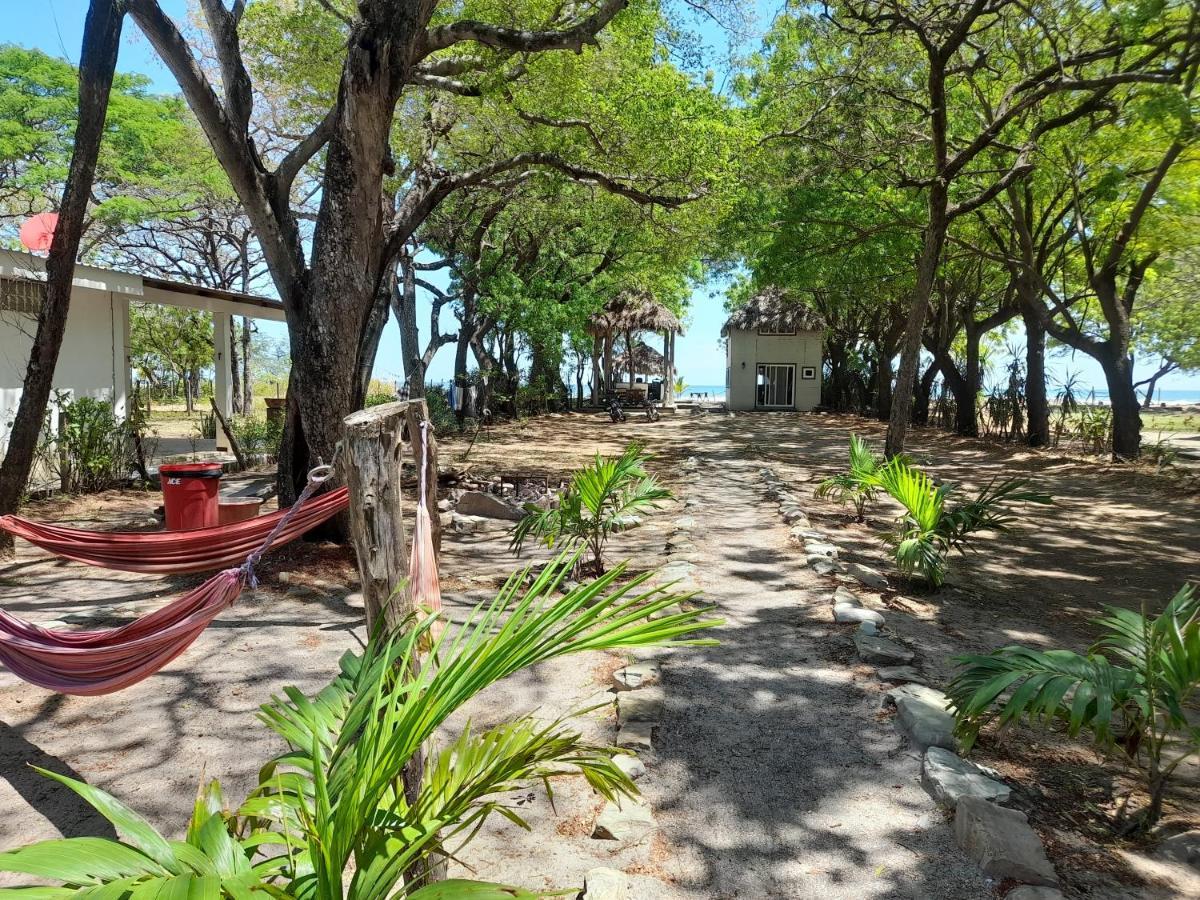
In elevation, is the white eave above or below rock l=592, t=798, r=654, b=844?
above

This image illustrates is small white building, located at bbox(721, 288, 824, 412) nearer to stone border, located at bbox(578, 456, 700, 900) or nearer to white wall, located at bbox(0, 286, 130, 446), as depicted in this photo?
white wall, located at bbox(0, 286, 130, 446)

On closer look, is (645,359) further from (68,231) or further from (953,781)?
(953,781)

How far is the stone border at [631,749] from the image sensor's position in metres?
1.91

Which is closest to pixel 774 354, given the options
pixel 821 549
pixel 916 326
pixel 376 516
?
pixel 916 326

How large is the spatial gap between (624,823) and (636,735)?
0.51 m

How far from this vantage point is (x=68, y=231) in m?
4.74

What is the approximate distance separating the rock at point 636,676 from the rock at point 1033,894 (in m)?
1.57

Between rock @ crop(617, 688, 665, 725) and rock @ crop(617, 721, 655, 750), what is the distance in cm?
3

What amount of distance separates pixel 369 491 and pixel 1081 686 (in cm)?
198

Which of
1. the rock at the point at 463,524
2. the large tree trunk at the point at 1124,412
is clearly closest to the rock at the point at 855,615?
the rock at the point at 463,524

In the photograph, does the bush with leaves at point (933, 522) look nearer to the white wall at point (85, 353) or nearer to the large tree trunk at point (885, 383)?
the white wall at point (85, 353)

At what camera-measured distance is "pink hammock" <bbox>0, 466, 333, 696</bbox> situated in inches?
84.6

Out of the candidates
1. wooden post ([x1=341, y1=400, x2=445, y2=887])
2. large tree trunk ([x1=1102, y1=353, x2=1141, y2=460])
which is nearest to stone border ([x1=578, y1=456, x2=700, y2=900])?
wooden post ([x1=341, y1=400, x2=445, y2=887])

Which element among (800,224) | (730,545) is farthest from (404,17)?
(800,224)
